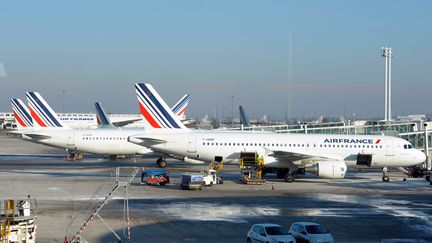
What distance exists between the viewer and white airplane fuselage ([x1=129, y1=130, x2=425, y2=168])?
1823 inches

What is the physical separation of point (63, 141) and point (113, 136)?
510 centimetres

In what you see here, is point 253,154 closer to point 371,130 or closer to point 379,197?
point 379,197

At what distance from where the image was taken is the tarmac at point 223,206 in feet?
81.8

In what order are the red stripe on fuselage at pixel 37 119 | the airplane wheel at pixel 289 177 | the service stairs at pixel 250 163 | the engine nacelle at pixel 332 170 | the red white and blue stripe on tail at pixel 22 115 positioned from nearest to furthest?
the engine nacelle at pixel 332 170 → the service stairs at pixel 250 163 → the airplane wheel at pixel 289 177 → the red stripe on fuselage at pixel 37 119 → the red white and blue stripe on tail at pixel 22 115

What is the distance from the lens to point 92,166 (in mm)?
58531

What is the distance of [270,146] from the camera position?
4681 centimetres

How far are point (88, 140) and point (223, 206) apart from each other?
29.1 meters

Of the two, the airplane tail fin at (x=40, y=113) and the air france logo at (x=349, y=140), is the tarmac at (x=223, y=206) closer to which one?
the air france logo at (x=349, y=140)

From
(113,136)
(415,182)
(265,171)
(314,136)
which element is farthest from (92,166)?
(415,182)

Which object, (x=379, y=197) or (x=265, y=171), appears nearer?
(x=379, y=197)

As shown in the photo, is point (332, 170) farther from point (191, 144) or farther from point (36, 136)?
point (36, 136)

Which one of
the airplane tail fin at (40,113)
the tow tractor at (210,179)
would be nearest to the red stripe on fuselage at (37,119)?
the airplane tail fin at (40,113)

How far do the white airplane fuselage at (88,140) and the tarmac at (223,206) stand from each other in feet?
18.2

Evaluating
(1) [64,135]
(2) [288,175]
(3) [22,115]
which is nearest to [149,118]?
(2) [288,175]
